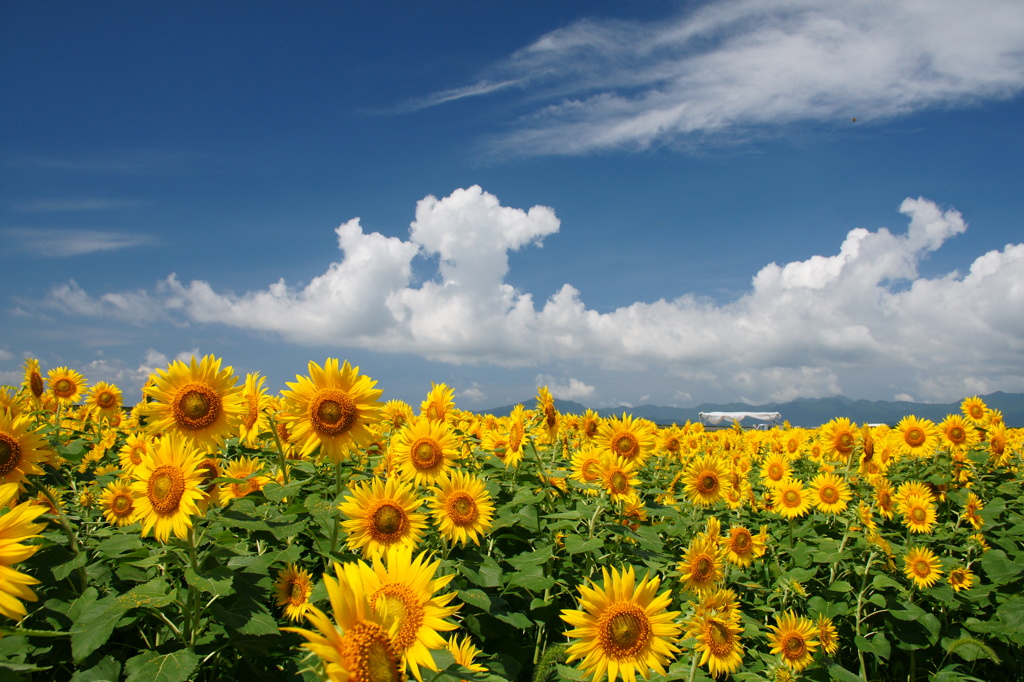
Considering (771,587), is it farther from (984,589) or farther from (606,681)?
(606,681)

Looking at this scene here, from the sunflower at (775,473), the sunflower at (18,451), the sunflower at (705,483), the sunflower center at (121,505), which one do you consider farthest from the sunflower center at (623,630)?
the sunflower at (775,473)

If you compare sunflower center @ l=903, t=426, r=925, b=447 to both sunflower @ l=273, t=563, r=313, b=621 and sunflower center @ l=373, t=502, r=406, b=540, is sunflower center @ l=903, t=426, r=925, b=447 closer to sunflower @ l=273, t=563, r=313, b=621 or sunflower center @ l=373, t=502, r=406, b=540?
sunflower center @ l=373, t=502, r=406, b=540

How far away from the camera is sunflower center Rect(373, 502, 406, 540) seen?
334 cm

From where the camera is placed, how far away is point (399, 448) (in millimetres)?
4625

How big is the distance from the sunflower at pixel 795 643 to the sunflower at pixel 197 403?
13.3 ft

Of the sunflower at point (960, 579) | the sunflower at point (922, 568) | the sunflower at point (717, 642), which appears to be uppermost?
the sunflower at point (717, 642)

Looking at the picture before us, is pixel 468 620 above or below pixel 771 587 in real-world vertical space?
above

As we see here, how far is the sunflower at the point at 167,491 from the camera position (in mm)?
3025

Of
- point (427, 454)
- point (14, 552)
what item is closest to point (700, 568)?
point (427, 454)

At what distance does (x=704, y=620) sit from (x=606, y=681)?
741 mm

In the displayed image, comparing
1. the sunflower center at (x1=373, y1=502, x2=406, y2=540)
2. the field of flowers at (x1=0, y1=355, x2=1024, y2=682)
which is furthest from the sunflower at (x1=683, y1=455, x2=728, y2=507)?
the sunflower center at (x1=373, y1=502, x2=406, y2=540)

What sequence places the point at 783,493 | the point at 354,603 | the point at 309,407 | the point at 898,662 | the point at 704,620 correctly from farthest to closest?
the point at 783,493 → the point at 898,662 → the point at 309,407 → the point at 704,620 → the point at 354,603

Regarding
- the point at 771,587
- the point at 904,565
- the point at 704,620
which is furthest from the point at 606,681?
the point at 904,565

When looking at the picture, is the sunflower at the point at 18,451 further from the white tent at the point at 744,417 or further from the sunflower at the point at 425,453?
the white tent at the point at 744,417
